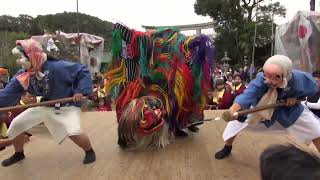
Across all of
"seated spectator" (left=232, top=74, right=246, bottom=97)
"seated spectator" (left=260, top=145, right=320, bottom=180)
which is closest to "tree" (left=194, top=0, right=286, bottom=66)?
"seated spectator" (left=232, top=74, right=246, bottom=97)

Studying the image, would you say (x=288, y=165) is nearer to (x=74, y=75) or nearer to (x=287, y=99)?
(x=287, y=99)

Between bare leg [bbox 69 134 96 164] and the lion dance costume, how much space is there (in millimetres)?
385

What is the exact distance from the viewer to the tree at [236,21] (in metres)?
31.7

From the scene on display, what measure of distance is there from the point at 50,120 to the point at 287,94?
2.01 metres

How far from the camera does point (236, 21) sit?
32.3 meters

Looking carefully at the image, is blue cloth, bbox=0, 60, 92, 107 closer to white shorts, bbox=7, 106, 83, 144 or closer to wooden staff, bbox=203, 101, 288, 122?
white shorts, bbox=7, 106, 83, 144

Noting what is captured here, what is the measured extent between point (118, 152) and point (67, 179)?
907 mm

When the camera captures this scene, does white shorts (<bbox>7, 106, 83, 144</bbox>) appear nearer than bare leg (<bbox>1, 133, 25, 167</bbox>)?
Yes

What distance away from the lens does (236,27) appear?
1277 inches

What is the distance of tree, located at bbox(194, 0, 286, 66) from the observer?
104 feet

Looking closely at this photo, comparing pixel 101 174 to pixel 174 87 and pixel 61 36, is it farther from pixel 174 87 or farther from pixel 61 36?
pixel 61 36

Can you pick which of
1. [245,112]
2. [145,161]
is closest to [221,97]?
[145,161]

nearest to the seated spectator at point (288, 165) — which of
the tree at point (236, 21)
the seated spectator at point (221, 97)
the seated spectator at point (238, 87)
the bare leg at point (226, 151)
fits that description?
the bare leg at point (226, 151)

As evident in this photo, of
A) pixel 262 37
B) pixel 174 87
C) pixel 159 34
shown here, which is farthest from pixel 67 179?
pixel 262 37
